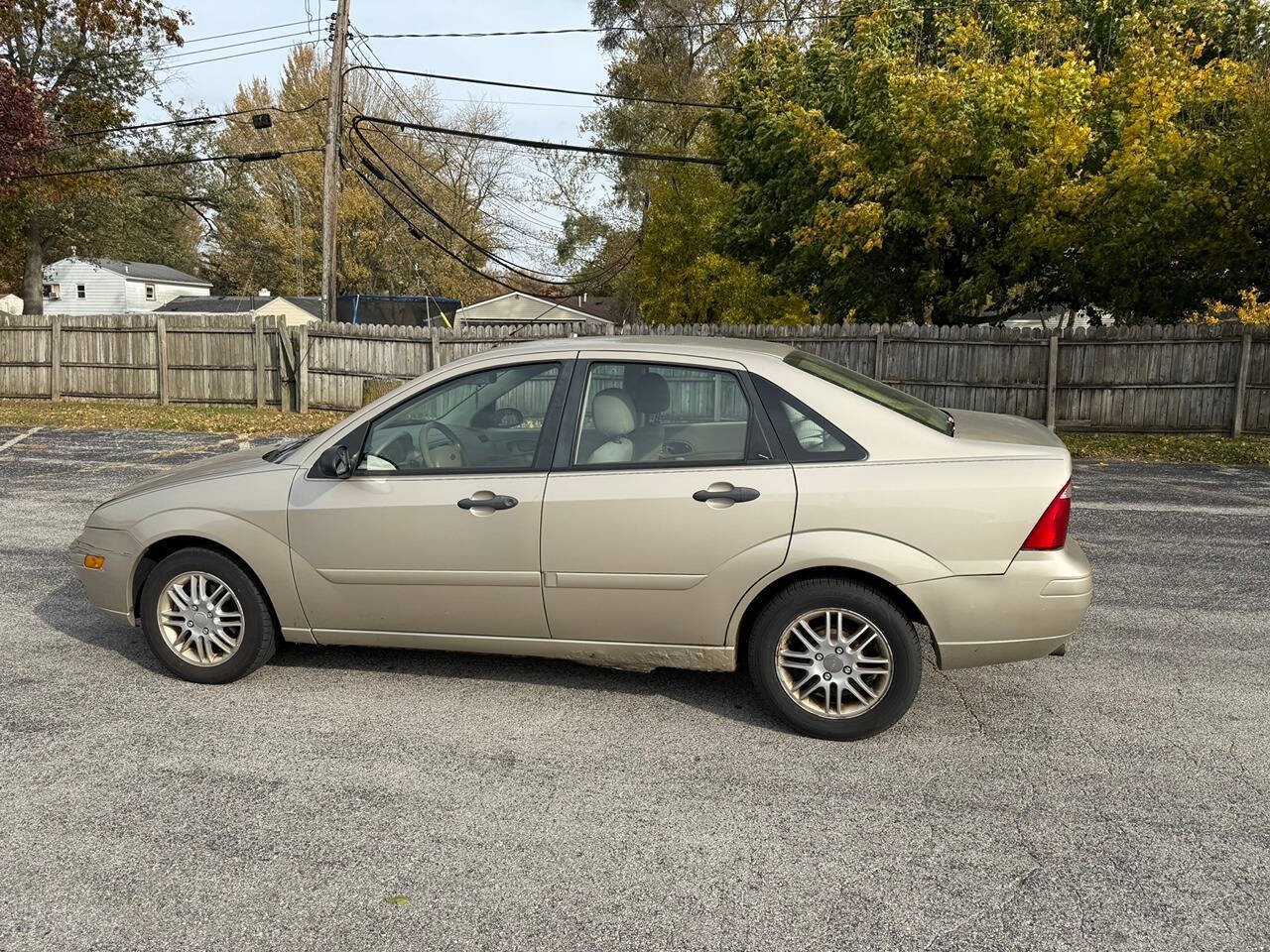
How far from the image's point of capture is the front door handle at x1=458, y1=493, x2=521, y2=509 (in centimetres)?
444

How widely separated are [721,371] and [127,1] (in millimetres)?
32858

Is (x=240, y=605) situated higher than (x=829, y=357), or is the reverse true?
(x=829, y=357)

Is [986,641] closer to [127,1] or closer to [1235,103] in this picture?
[1235,103]

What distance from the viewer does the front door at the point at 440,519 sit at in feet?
14.7

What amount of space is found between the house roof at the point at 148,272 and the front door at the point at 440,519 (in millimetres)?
62354

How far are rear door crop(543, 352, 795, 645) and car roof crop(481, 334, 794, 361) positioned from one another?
0.07 meters

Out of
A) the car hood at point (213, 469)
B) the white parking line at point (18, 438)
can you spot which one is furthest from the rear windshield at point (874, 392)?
the white parking line at point (18, 438)

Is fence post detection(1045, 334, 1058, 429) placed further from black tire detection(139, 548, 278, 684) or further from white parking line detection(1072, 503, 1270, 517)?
black tire detection(139, 548, 278, 684)

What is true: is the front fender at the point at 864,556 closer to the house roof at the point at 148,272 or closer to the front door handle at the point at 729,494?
the front door handle at the point at 729,494

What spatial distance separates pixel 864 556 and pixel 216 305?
5675 centimetres

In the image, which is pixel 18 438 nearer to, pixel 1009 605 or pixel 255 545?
pixel 255 545


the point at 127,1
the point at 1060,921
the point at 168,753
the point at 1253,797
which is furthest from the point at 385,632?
the point at 127,1

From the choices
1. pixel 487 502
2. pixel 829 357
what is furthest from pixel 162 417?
pixel 487 502

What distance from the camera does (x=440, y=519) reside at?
4.52m
